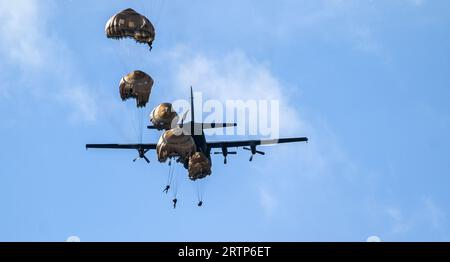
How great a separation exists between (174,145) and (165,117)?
20.0 ft

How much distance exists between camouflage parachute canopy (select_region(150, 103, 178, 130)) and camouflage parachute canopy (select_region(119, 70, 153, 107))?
186 centimetres

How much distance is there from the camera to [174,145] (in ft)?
315

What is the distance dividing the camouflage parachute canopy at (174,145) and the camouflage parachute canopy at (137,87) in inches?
185

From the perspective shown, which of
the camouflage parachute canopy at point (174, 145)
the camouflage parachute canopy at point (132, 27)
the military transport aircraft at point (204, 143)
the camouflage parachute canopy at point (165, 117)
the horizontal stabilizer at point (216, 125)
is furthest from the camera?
the horizontal stabilizer at point (216, 125)

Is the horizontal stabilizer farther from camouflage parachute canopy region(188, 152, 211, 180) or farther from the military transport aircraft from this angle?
camouflage parachute canopy region(188, 152, 211, 180)

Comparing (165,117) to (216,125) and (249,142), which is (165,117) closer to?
(216,125)

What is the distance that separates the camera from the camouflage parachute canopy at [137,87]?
10012cm

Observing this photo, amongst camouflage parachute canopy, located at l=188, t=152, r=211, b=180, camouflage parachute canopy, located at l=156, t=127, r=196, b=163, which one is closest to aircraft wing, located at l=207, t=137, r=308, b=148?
camouflage parachute canopy, located at l=188, t=152, r=211, b=180

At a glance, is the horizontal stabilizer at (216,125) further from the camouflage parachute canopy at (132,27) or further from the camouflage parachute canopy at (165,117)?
the camouflage parachute canopy at (132,27)

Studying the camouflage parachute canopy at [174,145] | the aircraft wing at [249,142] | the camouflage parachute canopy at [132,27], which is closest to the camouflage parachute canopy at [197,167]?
the camouflage parachute canopy at [174,145]
